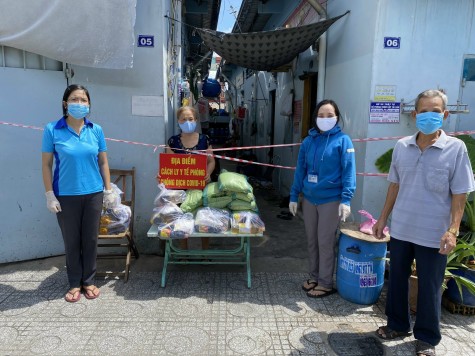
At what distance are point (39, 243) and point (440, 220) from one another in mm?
4171

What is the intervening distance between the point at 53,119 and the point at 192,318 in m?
2.74

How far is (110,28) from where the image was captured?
3.72 metres

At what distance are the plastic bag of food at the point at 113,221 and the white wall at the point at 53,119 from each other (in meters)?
0.59

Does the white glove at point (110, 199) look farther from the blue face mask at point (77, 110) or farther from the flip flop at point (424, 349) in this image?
the flip flop at point (424, 349)

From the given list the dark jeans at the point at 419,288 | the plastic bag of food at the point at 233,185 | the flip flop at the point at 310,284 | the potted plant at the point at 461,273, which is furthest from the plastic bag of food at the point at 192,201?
the potted plant at the point at 461,273

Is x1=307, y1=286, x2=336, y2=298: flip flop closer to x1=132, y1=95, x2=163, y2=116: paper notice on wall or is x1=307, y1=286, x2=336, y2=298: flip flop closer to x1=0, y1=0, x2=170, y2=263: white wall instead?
x1=0, y1=0, x2=170, y2=263: white wall

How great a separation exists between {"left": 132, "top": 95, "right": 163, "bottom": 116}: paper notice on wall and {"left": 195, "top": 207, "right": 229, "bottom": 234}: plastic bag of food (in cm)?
145

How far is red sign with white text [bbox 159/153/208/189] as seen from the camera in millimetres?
3936

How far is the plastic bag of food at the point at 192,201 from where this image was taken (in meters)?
3.81

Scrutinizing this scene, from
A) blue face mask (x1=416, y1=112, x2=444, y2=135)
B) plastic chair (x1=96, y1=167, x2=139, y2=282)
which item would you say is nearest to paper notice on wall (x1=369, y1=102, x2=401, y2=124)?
blue face mask (x1=416, y1=112, x2=444, y2=135)

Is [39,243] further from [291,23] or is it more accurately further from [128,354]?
[291,23]

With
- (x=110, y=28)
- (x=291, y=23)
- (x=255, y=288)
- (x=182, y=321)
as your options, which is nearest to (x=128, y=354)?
(x=182, y=321)

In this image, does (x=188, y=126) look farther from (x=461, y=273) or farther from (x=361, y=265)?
(x=461, y=273)

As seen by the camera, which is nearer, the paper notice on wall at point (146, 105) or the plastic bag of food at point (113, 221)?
the plastic bag of food at point (113, 221)
